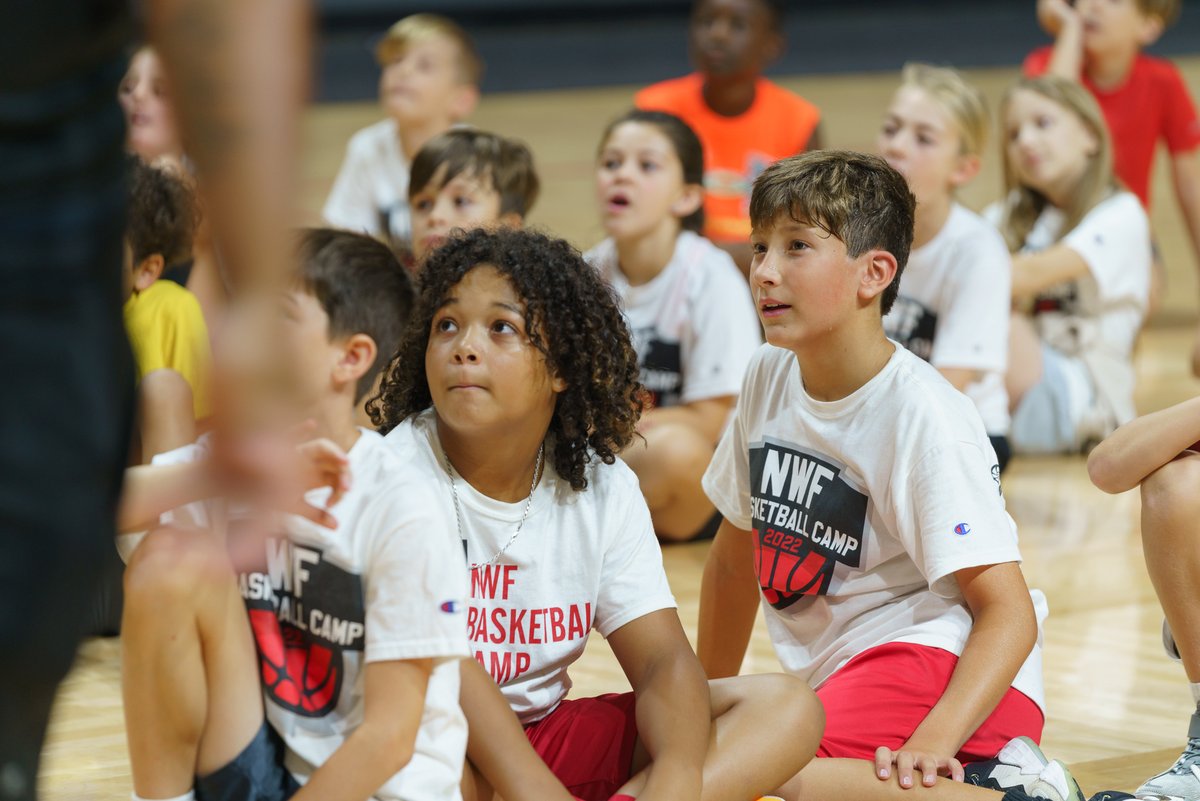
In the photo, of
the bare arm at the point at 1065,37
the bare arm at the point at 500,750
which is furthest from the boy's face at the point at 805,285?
the bare arm at the point at 1065,37

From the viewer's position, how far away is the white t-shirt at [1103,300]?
458 cm

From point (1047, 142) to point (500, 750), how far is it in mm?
3338

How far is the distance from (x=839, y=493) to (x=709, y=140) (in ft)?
10.9

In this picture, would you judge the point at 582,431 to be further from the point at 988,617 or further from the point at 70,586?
the point at 70,586

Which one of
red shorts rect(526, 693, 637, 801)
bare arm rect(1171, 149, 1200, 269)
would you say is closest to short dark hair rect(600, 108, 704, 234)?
red shorts rect(526, 693, 637, 801)

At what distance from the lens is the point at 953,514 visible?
2.03 meters

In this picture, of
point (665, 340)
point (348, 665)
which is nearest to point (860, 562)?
point (348, 665)

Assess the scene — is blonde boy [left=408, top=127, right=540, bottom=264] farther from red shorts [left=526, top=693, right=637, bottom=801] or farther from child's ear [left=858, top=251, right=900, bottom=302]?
red shorts [left=526, top=693, right=637, bottom=801]

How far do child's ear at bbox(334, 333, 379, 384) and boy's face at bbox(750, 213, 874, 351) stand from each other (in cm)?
54

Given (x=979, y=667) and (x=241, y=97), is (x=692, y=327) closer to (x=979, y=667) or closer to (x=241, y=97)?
(x=979, y=667)

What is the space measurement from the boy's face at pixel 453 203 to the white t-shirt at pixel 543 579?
182 centimetres

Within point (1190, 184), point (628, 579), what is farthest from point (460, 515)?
point (1190, 184)

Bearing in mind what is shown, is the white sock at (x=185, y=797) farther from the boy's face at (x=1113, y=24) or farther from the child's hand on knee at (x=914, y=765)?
the boy's face at (x=1113, y=24)

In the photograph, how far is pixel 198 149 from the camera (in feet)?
2.74
